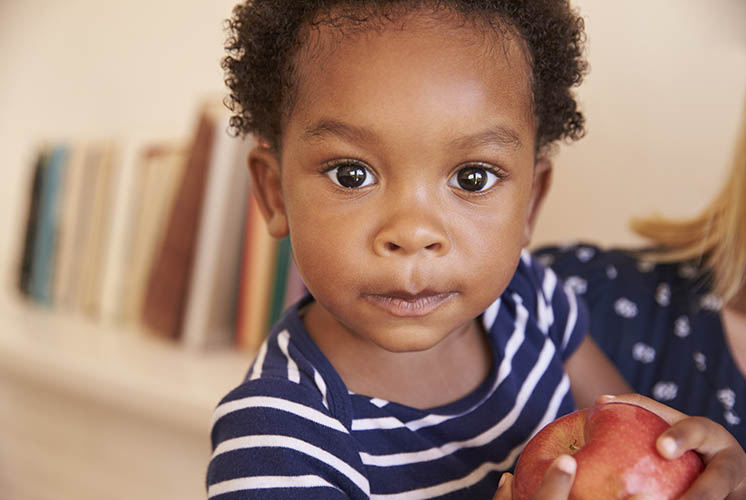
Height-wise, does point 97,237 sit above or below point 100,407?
above

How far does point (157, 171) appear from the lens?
1535 mm

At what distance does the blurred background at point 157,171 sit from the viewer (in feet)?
3.68

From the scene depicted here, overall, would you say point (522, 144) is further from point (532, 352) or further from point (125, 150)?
point (125, 150)

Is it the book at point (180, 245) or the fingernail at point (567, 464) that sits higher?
the book at point (180, 245)

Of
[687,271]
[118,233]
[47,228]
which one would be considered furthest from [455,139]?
[47,228]

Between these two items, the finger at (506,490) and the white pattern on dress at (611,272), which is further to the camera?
the white pattern on dress at (611,272)

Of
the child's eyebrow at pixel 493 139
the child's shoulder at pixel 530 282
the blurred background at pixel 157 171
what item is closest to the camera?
the child's eyebrow at pixel 493 139

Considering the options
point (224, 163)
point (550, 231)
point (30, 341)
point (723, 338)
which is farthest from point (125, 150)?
point (723, 338)

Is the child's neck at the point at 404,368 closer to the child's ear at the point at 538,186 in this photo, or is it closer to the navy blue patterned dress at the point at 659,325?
the child's ear at the point at 538,186

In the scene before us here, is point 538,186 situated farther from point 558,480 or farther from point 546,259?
point 558,480

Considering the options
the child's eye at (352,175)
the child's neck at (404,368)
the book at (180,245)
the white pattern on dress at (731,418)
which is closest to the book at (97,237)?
the book at (180,245)

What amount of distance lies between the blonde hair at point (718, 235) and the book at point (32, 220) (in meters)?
1.47

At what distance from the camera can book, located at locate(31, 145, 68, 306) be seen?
5.62 ft

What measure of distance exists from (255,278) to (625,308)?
72 cm
